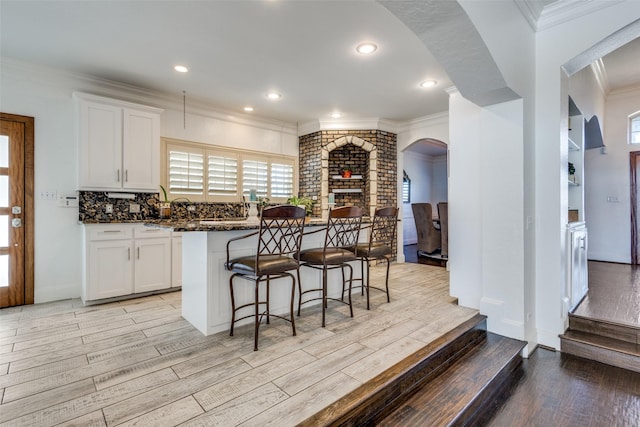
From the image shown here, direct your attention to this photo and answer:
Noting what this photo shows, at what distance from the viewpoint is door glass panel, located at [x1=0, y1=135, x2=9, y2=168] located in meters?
3.38

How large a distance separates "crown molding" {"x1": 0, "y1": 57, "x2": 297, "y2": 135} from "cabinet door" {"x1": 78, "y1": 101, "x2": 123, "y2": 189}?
0.45 metres

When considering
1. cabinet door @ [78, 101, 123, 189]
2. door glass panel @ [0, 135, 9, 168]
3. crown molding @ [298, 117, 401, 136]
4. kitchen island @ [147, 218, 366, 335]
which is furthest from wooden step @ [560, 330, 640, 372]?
door glass panel @ [0, 135, 9, 168]

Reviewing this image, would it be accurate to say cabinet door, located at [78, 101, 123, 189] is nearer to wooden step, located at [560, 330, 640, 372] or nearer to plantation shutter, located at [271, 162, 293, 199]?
plantation shutter, located at [271, 162, 293, 199]

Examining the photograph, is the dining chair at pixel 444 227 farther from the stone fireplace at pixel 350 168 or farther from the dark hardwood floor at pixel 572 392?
the dark hardwood floor at pixel 572 392

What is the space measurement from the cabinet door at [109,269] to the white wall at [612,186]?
768 cm

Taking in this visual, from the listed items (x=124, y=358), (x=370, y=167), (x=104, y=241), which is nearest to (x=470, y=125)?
(x=370, y=167)

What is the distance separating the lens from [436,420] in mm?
1692

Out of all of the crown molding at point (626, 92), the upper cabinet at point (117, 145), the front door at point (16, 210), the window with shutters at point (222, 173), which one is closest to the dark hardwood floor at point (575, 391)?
the crown molding at point (626, 92)

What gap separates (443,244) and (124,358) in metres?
5.39

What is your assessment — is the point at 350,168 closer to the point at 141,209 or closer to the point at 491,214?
the point at 491,214

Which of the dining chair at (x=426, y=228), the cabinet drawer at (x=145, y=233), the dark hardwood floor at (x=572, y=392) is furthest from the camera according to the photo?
the dining chair at (x=426, y=228)

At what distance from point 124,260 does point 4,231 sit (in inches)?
50.3

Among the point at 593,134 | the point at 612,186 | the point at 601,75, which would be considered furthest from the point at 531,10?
the point at 612,186

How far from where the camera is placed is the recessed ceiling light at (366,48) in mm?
3029
